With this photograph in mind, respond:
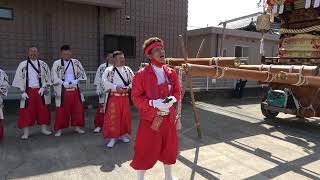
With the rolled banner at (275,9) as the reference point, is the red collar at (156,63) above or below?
below

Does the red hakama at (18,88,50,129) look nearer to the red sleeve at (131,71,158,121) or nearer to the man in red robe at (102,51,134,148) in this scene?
the man in red robe at (102,51,134,148)

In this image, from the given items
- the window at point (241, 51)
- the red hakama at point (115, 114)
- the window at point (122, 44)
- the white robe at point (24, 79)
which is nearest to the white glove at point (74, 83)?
the white robe at point (24, 79)

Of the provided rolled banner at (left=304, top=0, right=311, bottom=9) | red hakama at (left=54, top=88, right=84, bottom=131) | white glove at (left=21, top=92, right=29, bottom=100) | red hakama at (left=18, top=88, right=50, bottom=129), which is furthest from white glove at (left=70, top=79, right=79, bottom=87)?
rolled banner at (left=304, top=0, right=311, bottom=9)

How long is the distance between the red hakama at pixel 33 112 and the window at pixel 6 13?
3.74m

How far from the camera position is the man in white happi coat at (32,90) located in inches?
234

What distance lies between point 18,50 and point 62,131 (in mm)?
3635

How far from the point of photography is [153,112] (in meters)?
3.45

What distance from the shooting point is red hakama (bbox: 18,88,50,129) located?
595 cm

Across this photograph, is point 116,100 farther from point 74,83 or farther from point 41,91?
point 41,91

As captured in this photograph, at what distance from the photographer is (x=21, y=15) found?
8.87 meters

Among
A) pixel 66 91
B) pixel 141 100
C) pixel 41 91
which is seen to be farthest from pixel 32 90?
pixel 141 100

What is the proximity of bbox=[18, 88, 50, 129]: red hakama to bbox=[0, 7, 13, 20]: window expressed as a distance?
374 centimetres

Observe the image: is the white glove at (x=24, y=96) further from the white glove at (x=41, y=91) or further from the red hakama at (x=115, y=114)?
the red hakama at (x=115, y=114)

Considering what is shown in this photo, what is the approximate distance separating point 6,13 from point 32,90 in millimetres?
3826
